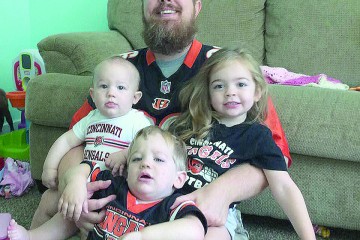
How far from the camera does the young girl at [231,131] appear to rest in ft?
3.66

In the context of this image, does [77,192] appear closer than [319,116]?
Yes

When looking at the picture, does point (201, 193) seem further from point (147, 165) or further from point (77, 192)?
point (77, 192)

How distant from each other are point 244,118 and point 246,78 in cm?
12

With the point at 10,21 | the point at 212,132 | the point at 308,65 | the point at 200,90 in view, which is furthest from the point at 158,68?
the point at 10,21

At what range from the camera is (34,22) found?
105 inches

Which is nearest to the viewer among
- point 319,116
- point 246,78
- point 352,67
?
point 246,78

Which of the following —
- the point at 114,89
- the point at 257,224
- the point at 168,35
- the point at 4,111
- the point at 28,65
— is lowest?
the point at 257,224

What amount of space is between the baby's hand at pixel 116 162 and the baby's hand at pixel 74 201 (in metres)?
0.10

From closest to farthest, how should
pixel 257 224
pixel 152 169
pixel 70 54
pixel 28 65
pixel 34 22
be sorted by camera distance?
pixel 152 169 < pixel 257 224 < pixel 70 54 < pixel 28 65 < pixel 34 22

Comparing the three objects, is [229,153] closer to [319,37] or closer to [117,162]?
[117,162]

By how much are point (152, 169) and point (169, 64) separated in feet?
1.64

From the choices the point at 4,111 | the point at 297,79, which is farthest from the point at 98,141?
the point at 4,111

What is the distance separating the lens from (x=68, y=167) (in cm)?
125

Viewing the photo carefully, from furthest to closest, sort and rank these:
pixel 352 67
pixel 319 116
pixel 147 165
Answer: pixel 352 67 < pixel 319 116 < pixel 147 165
